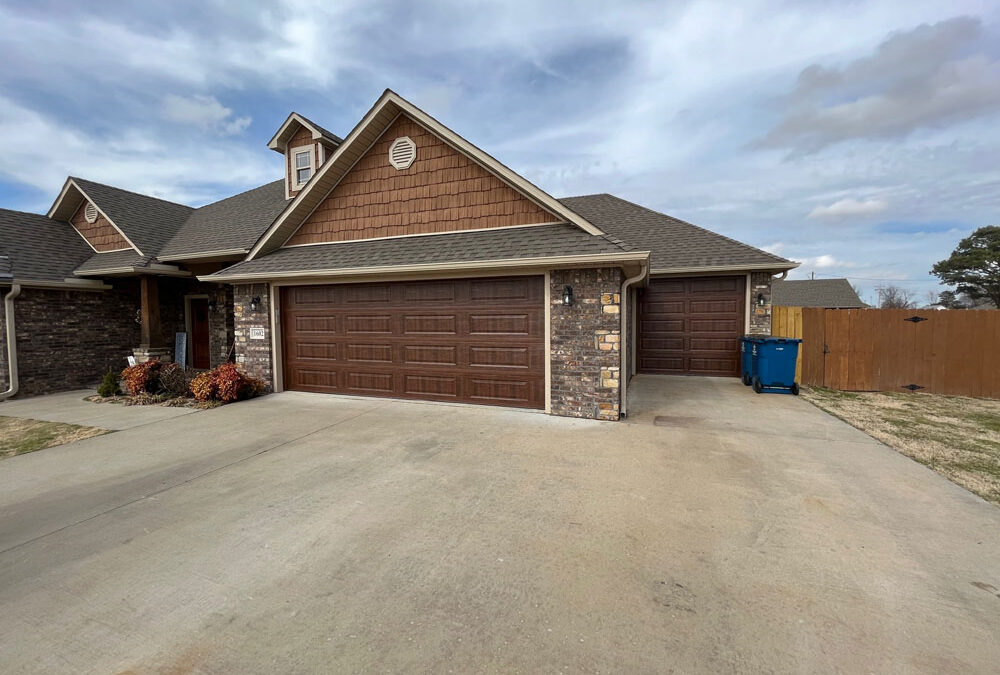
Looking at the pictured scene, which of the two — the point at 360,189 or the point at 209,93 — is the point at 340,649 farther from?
the point at 209,93

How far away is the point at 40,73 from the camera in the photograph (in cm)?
988

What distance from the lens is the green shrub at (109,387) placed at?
9.29 metres

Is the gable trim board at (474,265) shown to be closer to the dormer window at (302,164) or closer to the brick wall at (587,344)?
the brick wall at (587,344)

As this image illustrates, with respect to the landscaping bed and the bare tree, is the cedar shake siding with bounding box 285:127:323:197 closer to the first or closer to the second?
the landscaping bed

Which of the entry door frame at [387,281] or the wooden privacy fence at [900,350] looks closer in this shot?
the entry door frame at [387,281]

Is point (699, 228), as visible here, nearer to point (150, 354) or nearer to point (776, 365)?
point (776, 365)

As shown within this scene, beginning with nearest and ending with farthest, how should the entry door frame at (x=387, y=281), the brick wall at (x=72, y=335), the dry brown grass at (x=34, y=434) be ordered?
the dry brown grass at (x=34, y=434) → the entry door frame at (x=387, y=281) → the brick wall at (x=72, y=335)

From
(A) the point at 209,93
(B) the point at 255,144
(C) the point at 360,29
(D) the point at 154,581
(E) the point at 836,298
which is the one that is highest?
(A) the point at 209,93

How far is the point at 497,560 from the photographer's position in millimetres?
2889

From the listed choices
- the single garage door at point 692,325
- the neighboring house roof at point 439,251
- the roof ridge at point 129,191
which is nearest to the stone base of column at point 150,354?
the neighboring house roof at point 439,251

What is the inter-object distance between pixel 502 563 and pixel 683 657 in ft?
3.91

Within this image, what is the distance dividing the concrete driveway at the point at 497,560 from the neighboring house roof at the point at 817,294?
91.4ft

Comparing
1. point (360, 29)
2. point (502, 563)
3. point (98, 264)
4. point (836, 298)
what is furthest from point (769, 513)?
point (836, 298)

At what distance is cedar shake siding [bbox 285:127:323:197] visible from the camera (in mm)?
11680
